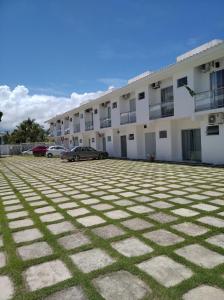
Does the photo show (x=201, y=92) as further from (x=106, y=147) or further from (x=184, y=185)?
(x=106, y=147)

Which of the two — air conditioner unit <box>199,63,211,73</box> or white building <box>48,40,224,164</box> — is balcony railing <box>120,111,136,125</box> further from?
air conditioner unit <box>199,63,211,73</box>

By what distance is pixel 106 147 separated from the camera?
26484 mm

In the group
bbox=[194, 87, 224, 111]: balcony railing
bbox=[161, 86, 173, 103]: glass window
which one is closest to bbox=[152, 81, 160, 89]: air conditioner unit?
bbox=[161, 86, 173, 103]: glass window

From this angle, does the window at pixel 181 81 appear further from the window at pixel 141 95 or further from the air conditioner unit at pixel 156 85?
the window at pixel 141 95

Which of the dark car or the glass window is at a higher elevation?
the glass window

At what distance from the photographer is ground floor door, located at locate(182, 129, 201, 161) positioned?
1574cm

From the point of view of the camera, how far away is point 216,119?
1344 centimetres

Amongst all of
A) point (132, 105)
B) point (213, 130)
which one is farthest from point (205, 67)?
point (132, 105)

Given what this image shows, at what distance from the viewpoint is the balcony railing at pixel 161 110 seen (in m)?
16.6

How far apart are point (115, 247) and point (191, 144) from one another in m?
13.4

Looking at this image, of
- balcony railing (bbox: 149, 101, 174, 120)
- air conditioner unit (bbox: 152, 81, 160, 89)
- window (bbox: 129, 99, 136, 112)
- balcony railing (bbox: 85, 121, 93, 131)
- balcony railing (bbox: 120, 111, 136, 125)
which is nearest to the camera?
balcony railing (bbox: 149, 101, 174, 120)

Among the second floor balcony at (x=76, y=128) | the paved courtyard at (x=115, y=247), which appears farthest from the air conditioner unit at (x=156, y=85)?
the second floor balcony at (x=76, y=128)

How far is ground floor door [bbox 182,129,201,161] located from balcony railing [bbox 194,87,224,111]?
6.28 ft

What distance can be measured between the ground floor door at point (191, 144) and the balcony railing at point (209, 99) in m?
1.91
